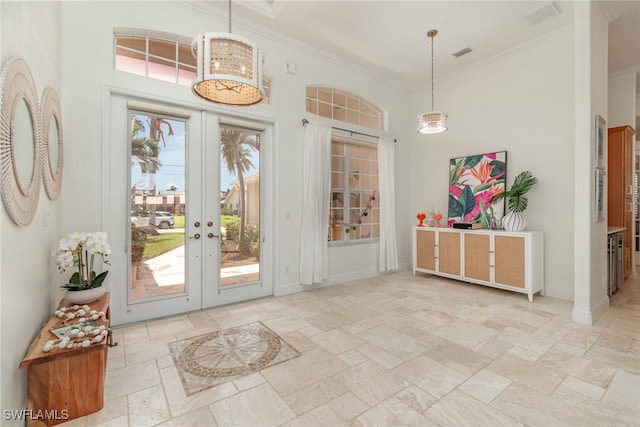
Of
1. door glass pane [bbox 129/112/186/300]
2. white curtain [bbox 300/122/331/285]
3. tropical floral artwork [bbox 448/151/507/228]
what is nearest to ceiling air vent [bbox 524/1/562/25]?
tropical floral artwork [bbox 448/151/507/228]

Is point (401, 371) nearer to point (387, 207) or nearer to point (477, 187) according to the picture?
point (387, 207)

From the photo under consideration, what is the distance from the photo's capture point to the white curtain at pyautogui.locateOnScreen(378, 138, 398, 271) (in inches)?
210

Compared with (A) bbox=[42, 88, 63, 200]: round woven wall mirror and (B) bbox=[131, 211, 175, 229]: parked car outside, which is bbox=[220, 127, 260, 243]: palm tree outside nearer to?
(B) bbox=[131, 211, 175, 229]: parked car outside

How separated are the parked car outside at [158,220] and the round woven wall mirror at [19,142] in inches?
50.0

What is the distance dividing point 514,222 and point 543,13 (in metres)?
2.70

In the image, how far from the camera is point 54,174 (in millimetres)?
2416

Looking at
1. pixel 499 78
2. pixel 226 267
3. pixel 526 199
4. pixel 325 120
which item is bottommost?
pixel 226 267

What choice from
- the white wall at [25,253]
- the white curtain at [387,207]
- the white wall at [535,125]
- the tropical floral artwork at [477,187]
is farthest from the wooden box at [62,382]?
the white wall at [535,125]

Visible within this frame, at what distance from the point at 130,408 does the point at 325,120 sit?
413 cm

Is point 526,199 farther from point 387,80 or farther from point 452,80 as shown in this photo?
point 387,80

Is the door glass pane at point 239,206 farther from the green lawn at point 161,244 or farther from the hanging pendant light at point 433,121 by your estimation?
the hanging pendant light at point 433,121

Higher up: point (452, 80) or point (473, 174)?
point (452, 80)

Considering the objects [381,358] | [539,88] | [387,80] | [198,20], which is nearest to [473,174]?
[539,88]

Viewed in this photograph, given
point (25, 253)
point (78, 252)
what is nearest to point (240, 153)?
point (78, 252)
